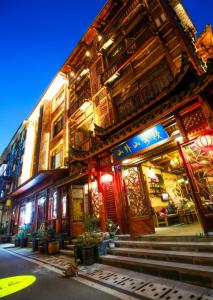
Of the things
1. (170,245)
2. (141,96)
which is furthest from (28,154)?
(170,245)

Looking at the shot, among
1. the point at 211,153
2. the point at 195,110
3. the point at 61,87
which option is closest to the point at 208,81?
the point at 195,110

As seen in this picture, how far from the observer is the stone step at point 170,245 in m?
4.45

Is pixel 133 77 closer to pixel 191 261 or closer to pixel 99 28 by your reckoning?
pixel 99 28

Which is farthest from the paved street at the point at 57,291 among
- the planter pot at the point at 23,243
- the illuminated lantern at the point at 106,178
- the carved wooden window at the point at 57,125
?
the carved wooden window at the point at 57,125

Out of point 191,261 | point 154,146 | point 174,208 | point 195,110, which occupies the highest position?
point 195,110

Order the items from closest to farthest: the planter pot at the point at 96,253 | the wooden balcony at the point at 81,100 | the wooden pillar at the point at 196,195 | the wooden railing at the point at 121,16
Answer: the wooden pillar at the point at 196,195, the planter pot at the point at 96,253, the wooden railing at the point at 121,16, the wooden balcony at the point at 81,100

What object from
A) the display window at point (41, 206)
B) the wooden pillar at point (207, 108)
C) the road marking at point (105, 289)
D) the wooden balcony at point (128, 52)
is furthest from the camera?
the display window at point (41, 206)

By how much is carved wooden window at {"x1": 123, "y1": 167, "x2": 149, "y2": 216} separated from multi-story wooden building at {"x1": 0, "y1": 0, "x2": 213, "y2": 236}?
0.05 metres

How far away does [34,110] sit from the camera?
72.0 ft

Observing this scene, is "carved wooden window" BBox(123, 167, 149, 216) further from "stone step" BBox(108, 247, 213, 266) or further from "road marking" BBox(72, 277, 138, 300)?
"road marking" BBox(72, 277, 138, 300)

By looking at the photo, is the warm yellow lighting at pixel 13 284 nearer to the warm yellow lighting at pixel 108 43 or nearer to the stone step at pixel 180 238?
the stone step at pixel 180 238

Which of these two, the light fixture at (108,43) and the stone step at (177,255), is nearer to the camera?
the stone step at (177,255)

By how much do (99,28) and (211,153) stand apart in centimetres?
1387

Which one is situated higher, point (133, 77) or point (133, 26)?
point (133, 26)
